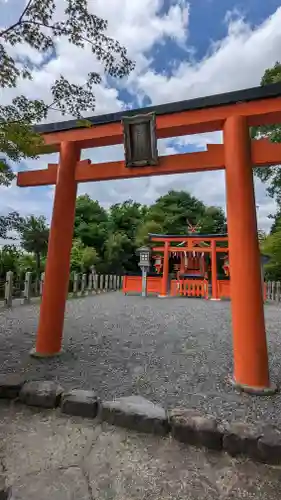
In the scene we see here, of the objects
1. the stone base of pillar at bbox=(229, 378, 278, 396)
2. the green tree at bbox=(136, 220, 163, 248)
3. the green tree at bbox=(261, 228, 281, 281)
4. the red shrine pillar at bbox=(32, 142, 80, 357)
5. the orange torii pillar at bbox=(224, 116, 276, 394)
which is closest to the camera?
the stone base of pillar at bbox=(229, 378, 278, 396)

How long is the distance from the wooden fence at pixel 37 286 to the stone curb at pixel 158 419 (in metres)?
3.17

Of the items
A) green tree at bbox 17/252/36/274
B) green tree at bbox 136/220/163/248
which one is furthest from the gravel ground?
green tree at bbox 136/220/163/248

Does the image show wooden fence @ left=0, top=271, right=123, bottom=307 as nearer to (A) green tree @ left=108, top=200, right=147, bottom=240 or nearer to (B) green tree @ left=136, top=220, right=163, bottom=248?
(B) green tree @ left=136, top=220, right=163, bottom=248

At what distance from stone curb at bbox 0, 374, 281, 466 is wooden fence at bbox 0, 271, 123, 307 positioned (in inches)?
125

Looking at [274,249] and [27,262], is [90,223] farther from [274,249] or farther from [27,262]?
[274,249]

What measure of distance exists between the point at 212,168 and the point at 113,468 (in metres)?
3.13

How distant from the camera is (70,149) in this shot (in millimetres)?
4020

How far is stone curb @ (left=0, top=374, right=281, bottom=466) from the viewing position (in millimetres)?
1927

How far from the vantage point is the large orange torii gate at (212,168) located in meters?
3.01

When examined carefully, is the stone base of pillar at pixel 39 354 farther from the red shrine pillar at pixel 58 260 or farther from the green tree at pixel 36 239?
the green tree at pixel 36 239

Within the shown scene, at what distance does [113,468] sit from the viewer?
1835mm

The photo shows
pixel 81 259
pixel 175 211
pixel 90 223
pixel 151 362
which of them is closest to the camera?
pixel 151 362

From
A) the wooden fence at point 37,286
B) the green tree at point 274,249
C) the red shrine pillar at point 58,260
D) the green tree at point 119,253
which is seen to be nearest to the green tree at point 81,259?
the wooden fence at point 37,286

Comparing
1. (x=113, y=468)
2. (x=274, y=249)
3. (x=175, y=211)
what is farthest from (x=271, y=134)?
(x=175, y=211)
